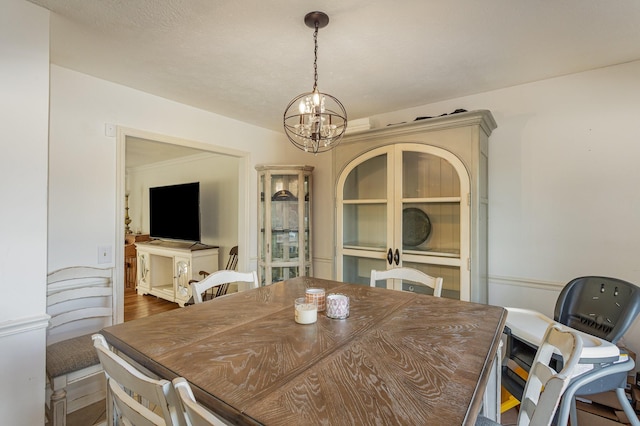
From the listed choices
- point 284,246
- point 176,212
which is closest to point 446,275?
point 284,246

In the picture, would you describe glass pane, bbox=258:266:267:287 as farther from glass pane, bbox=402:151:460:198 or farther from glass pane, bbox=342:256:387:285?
glass pane, bbox=402:151:460:198

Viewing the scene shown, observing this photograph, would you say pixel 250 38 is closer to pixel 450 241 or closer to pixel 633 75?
pixel 450 241

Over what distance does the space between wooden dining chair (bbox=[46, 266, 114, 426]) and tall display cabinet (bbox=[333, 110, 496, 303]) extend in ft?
6.34

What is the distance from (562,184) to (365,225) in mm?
1575

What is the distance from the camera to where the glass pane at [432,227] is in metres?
2.45

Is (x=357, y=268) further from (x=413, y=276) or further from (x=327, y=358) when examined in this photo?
(x=327, y=358)

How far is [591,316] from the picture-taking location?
5.85 feet

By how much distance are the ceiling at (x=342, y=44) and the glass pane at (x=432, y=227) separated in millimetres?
999

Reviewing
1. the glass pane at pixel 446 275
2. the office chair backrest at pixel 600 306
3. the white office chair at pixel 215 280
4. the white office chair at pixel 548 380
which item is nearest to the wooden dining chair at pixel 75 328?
the white office chair at pixel 215 280

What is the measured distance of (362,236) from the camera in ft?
9.68

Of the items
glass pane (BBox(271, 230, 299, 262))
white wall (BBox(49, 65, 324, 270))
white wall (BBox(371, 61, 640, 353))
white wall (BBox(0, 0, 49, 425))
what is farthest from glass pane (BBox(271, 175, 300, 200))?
Result: white wall (BBox(0, 0, 49, 425))

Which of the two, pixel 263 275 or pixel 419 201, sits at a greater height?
pixel 419 201

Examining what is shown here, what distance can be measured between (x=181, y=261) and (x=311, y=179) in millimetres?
2330

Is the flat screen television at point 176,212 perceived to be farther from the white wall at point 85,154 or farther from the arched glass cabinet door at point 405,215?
the arched glass cabinet door at point 405,215
